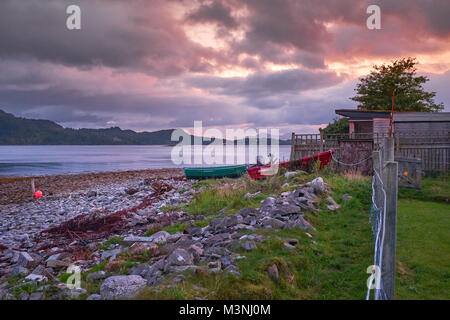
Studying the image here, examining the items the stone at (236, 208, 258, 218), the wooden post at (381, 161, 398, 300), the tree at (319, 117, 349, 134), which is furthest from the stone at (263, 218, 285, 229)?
the tree at (319, 117, 349, 134)

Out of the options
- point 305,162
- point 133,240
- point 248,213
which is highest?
point 305,162

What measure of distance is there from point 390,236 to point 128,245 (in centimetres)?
619

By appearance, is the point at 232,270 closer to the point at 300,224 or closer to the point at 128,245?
the point at 300,224

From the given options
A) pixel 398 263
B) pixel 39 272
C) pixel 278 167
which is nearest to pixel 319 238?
pixel 398 263

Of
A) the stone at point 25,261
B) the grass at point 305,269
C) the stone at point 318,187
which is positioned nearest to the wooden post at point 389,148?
the grass at point 305,269

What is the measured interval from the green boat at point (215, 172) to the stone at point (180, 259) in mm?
19537

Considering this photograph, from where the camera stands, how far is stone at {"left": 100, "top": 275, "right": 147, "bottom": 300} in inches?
169

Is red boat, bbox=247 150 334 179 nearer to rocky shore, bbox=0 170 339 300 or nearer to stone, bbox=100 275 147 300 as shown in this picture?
rocky shore, bbox=0 170 339 300

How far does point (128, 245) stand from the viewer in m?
7.95

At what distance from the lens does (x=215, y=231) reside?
25.0ft

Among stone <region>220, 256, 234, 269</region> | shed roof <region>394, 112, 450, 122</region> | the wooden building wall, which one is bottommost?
stone <region>220, 256, 234, 269</region>

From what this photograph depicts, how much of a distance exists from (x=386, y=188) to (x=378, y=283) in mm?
1111

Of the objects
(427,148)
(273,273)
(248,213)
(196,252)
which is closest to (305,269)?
(273,273)
